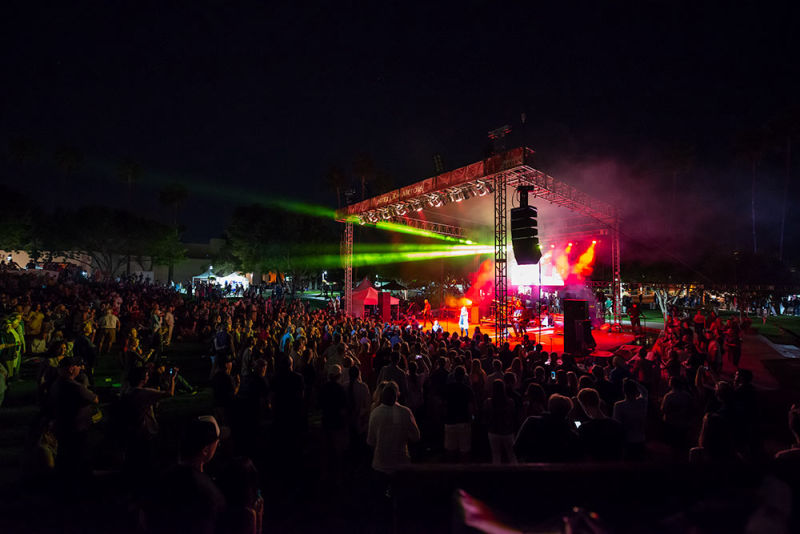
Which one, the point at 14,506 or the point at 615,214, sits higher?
the point at 615,214

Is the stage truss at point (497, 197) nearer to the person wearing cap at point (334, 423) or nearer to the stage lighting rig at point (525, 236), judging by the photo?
the stage lighting rig at point (525, 236)

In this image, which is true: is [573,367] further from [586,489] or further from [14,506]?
[14,506]

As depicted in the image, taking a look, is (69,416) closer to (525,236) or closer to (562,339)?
(525,236)

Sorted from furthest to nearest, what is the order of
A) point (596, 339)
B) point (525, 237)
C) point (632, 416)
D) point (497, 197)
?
point (596, 339), point (497, 197), point (525, 237), point (632, 416)

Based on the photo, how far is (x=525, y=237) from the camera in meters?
12.0

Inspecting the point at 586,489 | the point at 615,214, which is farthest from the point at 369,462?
the point at 615,214

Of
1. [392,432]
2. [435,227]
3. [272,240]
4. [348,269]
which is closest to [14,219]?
[272,240]

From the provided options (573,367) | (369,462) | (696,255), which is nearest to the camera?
(369,462)

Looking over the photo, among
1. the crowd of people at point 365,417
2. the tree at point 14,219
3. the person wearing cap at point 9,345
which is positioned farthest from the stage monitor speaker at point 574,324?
the tree at point 14,219

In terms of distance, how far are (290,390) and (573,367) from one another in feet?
16.4

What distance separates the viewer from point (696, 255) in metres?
31.2

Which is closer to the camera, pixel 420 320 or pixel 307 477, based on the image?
pixel 307 477

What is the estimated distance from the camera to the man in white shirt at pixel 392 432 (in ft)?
11.7

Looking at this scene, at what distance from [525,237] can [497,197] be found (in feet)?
7.42
